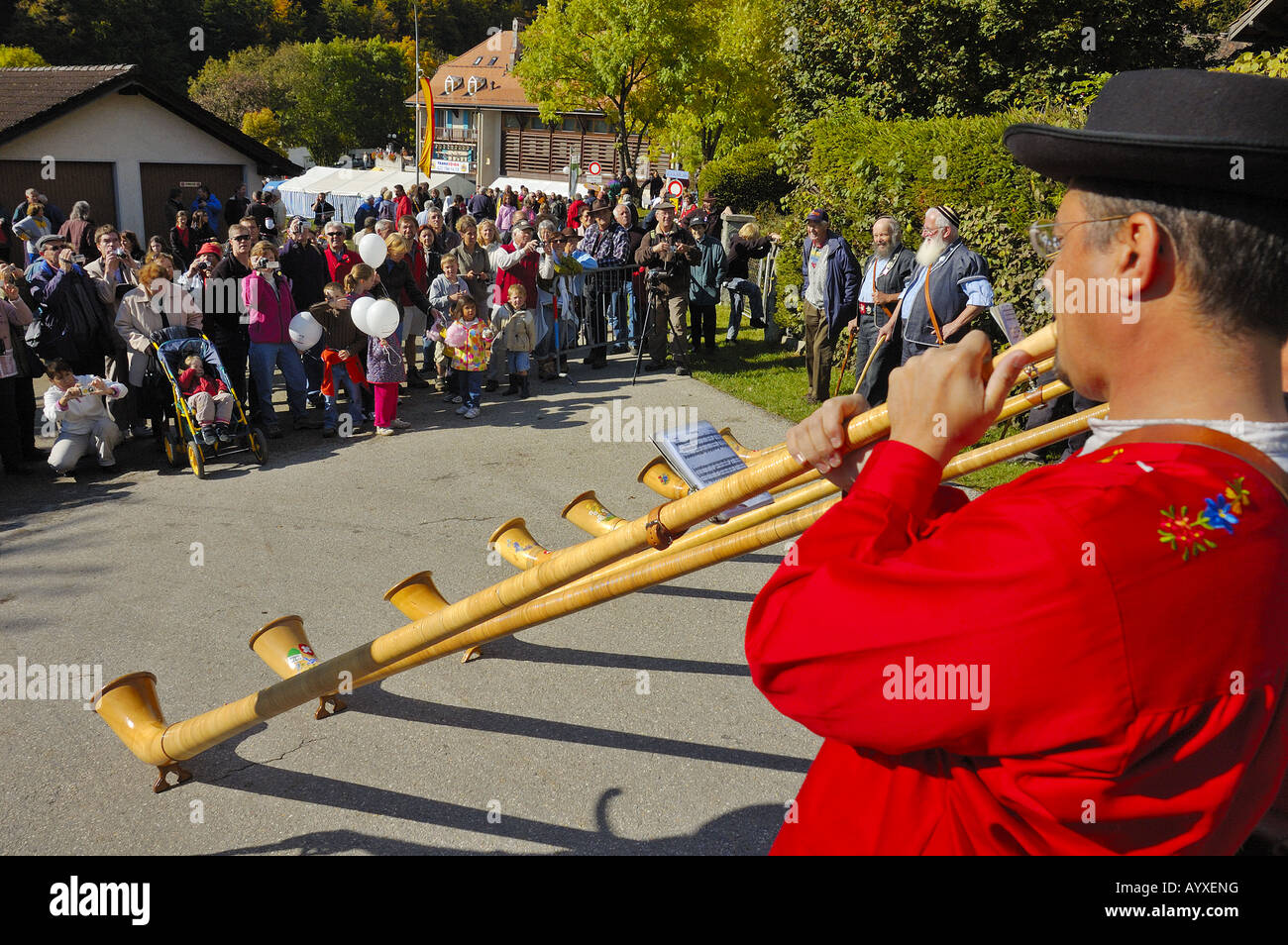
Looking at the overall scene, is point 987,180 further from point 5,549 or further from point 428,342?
point 5,549

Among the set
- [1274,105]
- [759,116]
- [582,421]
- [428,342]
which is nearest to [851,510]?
[1274,105]

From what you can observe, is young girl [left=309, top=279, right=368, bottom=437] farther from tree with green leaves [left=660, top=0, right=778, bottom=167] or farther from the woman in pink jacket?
tree with green leaves [left=660, top=0, right=778, bottom=167]

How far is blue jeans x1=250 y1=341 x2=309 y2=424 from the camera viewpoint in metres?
10.1

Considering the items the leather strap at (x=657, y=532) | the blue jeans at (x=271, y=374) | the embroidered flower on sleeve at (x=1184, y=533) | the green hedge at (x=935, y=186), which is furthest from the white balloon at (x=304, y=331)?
the embroidered flower on sleeve at (x=1184, y=533)

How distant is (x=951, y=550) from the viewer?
1108 mm

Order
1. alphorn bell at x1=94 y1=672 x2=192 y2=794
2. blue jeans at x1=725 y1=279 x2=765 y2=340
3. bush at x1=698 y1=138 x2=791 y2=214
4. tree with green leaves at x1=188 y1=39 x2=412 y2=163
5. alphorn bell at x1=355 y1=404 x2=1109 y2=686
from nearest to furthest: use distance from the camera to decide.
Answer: alphorn bell at x1=355 y1=404 x2=1109 y2=686 → alphorn bell at x1=94 y1=672 x2=192 y2=794 → blue jeans at x1=725 y1=279 x2=765 y2=340 → bush at x1=698 y1=138 x2=791 y2=214 → tree with green leaves at x1=188 y1=39 x2=412 y2=163

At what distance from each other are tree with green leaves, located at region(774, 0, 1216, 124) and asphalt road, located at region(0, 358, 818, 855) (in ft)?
50.5

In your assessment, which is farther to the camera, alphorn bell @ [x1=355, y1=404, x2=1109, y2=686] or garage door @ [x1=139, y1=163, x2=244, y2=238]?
garage door @ [x1=139, y1=163, x2=244, y2=238]

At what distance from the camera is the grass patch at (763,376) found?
390 inches

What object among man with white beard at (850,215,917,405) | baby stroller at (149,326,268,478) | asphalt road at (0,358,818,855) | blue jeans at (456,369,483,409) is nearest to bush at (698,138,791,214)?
blue jeans at (456,369,483,409)

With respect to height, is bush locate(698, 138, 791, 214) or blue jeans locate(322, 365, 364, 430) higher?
bush locate(698, 138, 791, 214)

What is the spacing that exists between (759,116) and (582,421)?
2820 centimetres

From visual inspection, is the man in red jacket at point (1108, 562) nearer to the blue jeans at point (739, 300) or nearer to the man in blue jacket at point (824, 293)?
the man in blue jacket at point (824, 293)

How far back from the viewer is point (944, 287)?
811 cm
